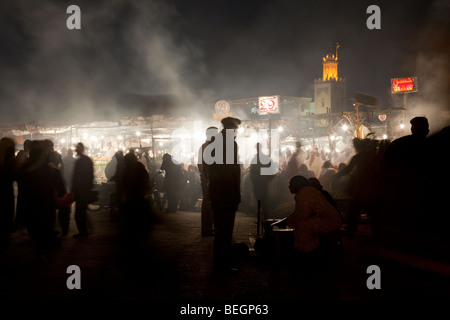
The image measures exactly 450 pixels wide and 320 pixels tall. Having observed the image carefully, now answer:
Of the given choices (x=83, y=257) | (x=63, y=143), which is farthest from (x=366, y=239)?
(x=63, y=143)

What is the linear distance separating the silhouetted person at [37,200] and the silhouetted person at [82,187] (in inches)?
50.9

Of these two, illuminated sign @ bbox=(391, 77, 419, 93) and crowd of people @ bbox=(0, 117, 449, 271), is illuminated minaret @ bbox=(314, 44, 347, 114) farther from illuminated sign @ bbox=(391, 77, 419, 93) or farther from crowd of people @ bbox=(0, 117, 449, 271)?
crowd of people @ bbox=(0, 117, 449, 271)

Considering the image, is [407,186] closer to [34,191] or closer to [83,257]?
[83,257]

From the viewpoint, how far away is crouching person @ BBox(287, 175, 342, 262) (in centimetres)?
438

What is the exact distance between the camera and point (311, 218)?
4402 mm

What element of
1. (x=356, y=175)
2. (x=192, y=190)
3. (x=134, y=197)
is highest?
(x=356, y=175)

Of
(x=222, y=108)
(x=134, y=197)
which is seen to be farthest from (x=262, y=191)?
(x=222, y=108)

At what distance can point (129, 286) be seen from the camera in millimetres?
4285

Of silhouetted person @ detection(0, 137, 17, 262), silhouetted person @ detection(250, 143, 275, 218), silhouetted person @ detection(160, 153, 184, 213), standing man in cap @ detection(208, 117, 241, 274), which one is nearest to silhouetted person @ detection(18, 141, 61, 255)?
silhouetted person @ detection(0, 137, 17, 262)

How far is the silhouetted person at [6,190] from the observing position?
5.28m

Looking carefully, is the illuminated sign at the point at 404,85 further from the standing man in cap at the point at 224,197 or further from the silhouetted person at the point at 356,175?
the standing man in cap at the point at 224,197

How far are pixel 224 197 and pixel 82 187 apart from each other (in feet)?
12.1

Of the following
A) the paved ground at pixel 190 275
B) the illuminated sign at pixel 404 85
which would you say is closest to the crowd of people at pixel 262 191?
the paved ground at pixel 190 275

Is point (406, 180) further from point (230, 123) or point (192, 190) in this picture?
point (192, 190)
